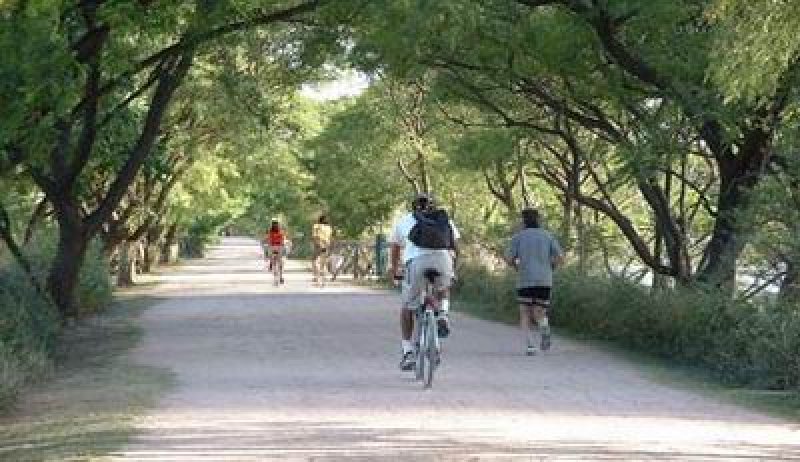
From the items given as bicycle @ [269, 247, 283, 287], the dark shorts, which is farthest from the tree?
bicycle @ [269, 247, 283, 287]

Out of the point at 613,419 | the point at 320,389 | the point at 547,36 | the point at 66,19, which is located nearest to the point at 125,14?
the point at 66,19

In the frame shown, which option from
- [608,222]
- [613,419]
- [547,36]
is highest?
[547,36]

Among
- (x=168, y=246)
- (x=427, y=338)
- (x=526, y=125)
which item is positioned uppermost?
(x=526, y=125)

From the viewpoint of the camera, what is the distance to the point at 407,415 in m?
10.6

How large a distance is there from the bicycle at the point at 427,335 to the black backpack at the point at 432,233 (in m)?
0.26

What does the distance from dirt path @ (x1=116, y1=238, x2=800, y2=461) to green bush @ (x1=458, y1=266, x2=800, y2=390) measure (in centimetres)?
77

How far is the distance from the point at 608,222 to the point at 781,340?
59.9 ft

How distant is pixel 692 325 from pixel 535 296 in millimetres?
2035

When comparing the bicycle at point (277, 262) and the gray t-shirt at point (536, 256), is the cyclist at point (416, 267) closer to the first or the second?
the gray t-shirt at point (536, 256)

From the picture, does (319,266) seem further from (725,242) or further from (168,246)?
(168,246)

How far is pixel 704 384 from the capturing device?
44.1 ft

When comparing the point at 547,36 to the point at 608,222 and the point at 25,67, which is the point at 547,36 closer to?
the point at 25,67

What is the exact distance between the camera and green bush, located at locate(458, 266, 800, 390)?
43.2 feet

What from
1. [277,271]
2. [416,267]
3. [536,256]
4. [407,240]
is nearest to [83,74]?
[407,240]
